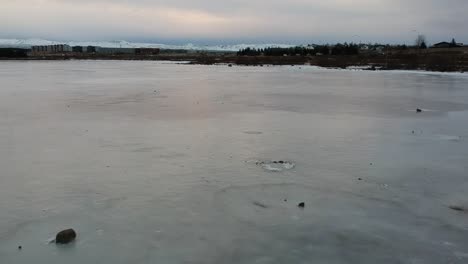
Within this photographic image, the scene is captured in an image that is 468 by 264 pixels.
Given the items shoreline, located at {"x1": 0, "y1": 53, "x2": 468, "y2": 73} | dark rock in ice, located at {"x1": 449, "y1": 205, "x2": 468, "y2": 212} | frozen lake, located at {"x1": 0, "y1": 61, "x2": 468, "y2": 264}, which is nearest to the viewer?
frozen lake, located at {"x1": 0, "y1": 61, "x2": 468, "y2": 264}

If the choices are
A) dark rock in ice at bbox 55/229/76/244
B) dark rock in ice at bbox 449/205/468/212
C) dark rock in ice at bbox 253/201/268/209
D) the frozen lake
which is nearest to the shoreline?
the frozen lake

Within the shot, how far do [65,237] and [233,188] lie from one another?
6.97 feet

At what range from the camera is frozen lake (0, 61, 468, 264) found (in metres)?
4.05

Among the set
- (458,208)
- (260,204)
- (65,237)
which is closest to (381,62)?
(458,208)

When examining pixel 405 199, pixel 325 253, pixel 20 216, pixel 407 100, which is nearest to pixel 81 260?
pixel 20 216

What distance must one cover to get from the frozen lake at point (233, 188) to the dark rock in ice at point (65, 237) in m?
0.08

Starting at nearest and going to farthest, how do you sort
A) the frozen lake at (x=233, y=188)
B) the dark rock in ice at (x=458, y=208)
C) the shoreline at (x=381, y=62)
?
the frozen lake at (x=233, y=188) < the dark rock in ice at (x=458, y=208) < the shoreline at (x=381, y=62)

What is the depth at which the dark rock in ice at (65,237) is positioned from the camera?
4113 millimetres

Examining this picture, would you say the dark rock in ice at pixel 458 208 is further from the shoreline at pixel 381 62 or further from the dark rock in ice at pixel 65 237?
the shoreline at pixel 381 62

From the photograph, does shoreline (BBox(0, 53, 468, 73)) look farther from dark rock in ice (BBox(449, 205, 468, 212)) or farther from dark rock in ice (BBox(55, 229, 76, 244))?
dark rock in ice (BBox(55, 229, 76, 244))

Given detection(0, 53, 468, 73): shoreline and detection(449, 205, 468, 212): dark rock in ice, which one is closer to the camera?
detection(449, 205, 468, 212): dark rock in ice

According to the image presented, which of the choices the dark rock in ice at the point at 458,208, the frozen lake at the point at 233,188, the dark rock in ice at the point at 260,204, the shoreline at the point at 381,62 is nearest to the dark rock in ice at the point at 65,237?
the frozen lake at the point at 233,188

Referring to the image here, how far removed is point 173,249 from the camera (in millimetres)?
3994

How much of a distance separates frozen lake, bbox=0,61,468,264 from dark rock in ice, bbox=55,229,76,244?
80mm
